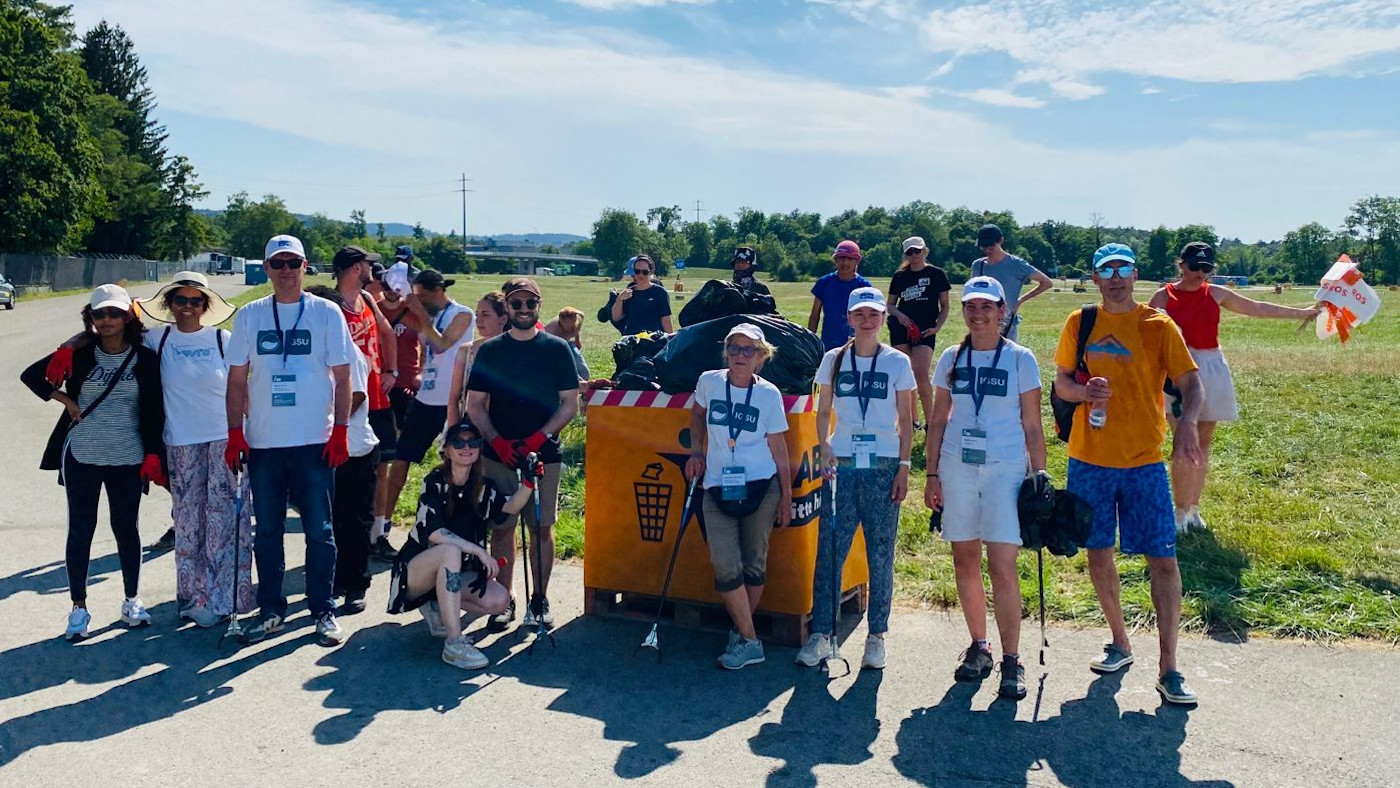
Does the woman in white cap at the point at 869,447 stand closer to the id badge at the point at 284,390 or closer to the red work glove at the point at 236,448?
the id badge at the point at 284,390

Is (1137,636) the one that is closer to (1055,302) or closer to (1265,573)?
(1265,573)

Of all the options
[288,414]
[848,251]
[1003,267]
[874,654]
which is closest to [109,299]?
[288,414]

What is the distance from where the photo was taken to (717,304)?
698 centimetres

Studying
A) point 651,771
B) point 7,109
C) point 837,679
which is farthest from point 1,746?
point 7,109

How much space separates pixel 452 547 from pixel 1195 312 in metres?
5.41

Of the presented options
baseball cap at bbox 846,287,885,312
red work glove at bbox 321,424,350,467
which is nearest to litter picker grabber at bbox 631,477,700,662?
baseball cap at bbox 846,287,885,312

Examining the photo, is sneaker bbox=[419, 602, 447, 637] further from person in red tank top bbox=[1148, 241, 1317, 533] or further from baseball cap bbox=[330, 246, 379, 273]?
person in red tank top bbox=[1148, 241, 1317, 533]

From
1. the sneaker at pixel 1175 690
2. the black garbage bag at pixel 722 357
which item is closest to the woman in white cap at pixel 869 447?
the black garbage bag at pixel 722 357

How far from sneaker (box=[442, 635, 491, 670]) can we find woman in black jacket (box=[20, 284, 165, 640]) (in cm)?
190

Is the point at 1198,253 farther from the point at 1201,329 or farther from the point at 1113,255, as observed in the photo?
the point at 1113,255

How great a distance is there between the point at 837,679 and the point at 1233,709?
1.80m

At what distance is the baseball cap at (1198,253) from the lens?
7266 millimetres

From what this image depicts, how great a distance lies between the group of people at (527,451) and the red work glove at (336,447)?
0.01m

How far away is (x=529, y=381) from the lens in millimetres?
6000
